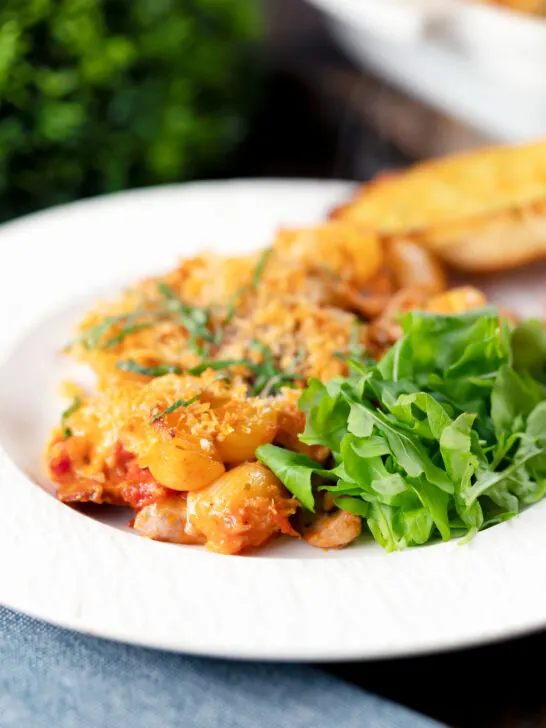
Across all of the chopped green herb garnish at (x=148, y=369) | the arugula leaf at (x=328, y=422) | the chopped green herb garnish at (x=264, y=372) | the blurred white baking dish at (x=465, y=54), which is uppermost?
the blurred white baking dish at (x=465, y=54)

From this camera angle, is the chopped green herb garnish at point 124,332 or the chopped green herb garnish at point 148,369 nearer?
the chopped green herb garnish at point 148,369

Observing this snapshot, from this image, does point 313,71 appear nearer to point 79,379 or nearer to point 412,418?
point 79,379

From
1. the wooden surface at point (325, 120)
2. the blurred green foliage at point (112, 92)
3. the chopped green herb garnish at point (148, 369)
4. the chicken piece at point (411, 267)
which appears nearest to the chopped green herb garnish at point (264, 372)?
the chopped green herb garnish at point (148, 369)

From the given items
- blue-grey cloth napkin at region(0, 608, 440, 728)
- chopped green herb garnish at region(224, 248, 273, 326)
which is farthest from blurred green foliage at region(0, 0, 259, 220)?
blue-grey cloth napkin at region(0, 608, 440, 728)

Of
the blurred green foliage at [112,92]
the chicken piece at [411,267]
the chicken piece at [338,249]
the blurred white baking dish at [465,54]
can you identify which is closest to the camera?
the chicken piece at [338,249]

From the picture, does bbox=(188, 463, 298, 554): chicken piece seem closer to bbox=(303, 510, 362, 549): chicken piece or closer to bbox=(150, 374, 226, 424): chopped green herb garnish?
bbox=(303, 510, 362, 549): chicken piece

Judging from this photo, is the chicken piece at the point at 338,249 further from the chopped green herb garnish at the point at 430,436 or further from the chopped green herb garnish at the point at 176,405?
the chopped green herb garnish at the point at 176,405
